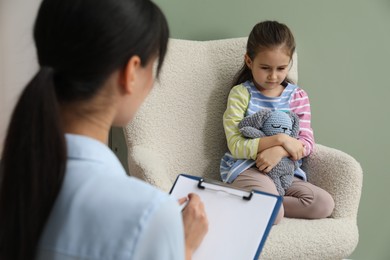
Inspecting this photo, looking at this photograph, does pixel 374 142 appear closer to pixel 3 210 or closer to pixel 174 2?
pixel 174 2

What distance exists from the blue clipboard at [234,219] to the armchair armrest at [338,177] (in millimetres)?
576

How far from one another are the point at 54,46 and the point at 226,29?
Answer: 1239mm

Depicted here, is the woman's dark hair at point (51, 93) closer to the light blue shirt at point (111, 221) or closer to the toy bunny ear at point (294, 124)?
the light blue shirt at point (111, 221)

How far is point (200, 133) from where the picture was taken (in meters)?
1.73

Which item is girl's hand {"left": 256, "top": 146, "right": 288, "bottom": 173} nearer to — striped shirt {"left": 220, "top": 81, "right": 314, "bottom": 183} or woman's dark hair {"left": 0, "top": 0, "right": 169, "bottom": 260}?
striped shirt {"left": 220, "top": 81, "right": 314, "bottom": 183}

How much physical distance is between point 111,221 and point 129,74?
0.22 metres

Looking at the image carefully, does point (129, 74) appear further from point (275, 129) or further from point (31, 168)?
point (275, 129)

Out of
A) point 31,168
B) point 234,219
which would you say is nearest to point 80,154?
point 31,168

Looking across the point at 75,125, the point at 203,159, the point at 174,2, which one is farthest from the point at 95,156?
the point at 174,2

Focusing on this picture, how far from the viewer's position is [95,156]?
677mm

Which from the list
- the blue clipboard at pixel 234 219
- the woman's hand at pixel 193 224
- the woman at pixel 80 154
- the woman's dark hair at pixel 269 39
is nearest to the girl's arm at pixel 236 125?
the woman's dark hair at pixel 269 39

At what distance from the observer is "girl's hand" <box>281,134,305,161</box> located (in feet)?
5.20

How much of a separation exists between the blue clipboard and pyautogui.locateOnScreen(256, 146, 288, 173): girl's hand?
497 mm

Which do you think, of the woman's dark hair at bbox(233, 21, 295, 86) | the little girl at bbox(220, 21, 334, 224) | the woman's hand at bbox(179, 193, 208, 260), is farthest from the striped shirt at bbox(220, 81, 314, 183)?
the woman's hand at bbox(179, 193, 208, 260)
